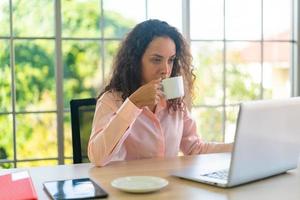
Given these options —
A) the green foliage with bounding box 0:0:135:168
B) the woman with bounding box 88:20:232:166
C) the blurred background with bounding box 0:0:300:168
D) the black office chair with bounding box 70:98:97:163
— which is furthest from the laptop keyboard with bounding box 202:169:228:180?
the green foliage with bounding box 0:0:135:168

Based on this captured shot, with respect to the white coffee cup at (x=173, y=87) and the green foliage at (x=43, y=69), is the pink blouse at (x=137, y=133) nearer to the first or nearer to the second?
the white coffee cup at (x=173, y=87)

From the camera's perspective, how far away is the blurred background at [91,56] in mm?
2736

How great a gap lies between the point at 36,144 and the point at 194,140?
129cm

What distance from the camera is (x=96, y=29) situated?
2.87m

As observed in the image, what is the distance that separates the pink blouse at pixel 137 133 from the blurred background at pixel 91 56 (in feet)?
2.20

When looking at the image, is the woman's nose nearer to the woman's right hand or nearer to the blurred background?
the woman's right hand

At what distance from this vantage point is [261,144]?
125 cm

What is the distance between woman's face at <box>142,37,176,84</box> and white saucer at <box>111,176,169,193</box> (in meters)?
0.62

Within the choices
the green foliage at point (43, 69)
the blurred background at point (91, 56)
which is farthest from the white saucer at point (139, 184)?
the green foliage at point (43, 69)

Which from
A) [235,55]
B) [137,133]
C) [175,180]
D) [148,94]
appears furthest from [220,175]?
[235,55]

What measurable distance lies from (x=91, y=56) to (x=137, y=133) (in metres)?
1.22

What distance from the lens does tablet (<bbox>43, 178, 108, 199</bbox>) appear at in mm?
1144

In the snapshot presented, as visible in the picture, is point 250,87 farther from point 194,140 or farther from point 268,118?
point 268,118

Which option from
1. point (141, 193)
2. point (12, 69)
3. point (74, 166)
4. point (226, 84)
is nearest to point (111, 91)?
point (74, 166)
